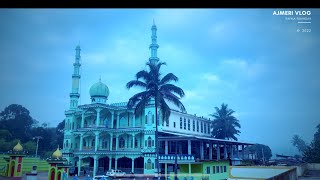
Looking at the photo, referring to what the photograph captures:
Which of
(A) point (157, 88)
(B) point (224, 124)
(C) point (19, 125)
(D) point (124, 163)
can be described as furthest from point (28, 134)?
(B) point (224, 124)

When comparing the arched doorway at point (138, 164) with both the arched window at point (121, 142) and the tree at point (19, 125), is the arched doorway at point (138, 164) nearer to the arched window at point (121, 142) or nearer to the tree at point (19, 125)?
the arched window at point (121, 142)

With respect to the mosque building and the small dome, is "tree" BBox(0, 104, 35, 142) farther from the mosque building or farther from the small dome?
the small dome

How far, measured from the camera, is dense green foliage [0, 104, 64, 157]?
1203 cm

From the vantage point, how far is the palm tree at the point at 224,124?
15.9 metres

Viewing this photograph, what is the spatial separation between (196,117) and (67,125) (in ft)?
22.0

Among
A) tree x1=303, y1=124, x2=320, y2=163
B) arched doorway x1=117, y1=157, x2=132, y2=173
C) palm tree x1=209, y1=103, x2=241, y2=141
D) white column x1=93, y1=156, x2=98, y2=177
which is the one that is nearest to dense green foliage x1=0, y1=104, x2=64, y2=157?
white column x1=93, y1=156, x2=98, y2=177

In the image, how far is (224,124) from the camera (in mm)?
16125

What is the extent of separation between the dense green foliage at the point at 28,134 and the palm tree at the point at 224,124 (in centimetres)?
860

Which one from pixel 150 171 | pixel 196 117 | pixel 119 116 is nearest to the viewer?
pixel 150 171
